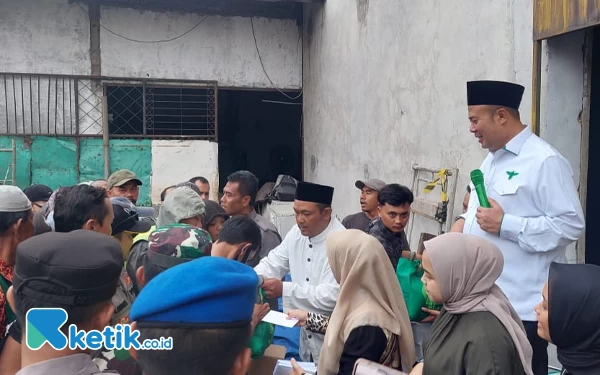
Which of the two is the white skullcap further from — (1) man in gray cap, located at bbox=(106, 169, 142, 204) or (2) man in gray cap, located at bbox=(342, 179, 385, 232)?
(2) man in gray cap, located at bbox=(342, 179, 385, 232)

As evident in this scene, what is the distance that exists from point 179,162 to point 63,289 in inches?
348

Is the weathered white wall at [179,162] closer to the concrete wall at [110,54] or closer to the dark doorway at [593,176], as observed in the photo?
the concrete wall at [110,54]

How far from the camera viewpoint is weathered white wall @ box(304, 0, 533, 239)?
4.26m

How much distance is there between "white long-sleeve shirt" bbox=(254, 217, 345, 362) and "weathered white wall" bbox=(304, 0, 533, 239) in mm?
1768

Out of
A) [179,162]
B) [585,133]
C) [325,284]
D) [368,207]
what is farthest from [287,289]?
[179,162]

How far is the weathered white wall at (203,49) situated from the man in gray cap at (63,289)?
897cm

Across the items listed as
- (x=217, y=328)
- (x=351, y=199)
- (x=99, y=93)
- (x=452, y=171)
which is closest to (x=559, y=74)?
(x=452, y=171)

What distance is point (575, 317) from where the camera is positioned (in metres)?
1.70

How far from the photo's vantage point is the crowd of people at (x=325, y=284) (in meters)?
1.26

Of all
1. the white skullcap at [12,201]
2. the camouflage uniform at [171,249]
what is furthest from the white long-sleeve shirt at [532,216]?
the white skullcap at [12,201]

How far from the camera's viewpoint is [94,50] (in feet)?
31.8

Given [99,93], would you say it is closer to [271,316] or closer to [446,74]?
[446,74]

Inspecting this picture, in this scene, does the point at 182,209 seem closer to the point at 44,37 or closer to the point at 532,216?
the point at 532,216

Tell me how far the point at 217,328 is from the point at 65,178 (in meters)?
9.53
